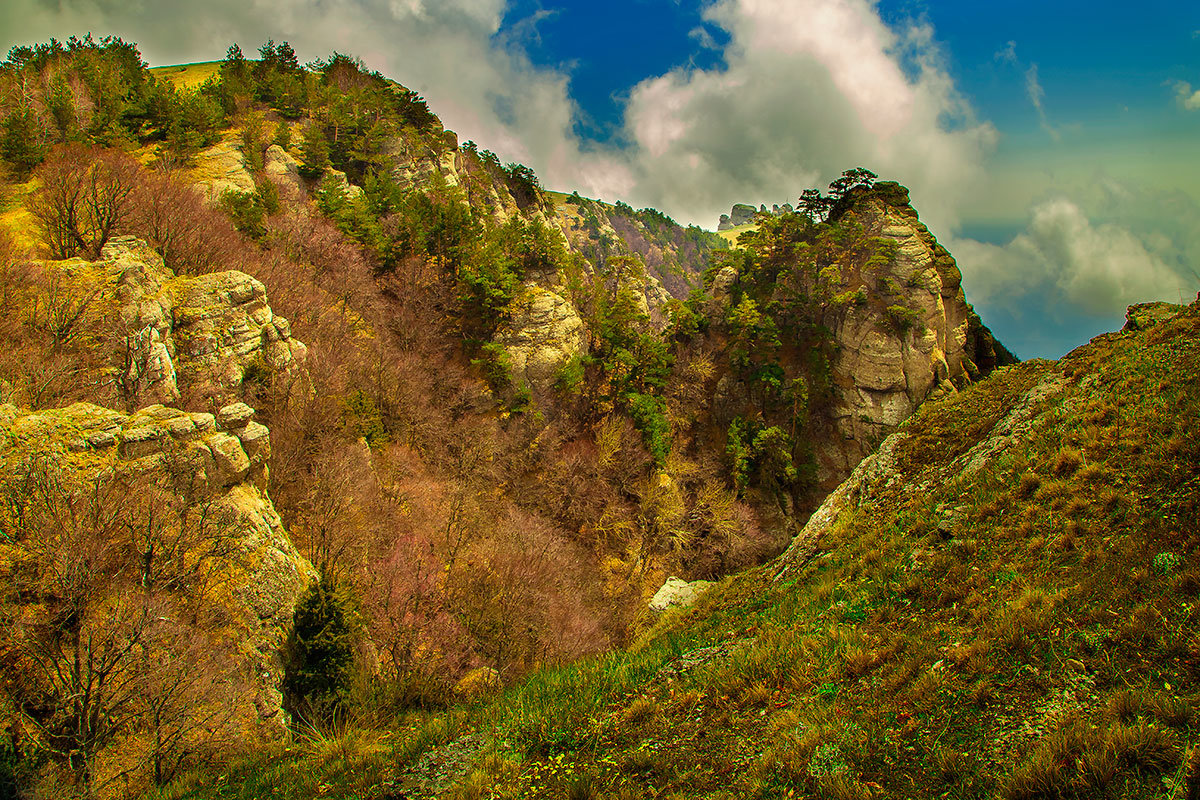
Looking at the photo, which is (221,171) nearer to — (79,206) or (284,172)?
(284,172)

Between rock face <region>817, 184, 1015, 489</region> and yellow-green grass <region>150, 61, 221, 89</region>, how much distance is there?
77.6m

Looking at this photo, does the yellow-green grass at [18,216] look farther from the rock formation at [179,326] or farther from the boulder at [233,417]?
the boulder at [233,417]

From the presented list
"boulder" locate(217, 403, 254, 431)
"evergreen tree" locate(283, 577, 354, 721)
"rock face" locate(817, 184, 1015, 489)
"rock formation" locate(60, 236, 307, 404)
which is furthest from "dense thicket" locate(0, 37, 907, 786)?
"boulder" locate(217, 403, 254, 431)

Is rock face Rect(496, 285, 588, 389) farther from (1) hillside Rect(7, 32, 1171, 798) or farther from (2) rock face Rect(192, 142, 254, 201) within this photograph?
(2) rock face Rect(192, 142, 254, 201)

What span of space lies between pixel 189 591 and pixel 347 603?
4.48 meters

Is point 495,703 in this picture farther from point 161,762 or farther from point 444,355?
point 444,355

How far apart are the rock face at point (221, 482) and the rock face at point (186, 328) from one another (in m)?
5.59

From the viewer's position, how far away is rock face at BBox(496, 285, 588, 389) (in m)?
40.6

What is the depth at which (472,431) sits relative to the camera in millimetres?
35188

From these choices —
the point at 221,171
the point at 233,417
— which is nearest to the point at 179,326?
the point at 233,417

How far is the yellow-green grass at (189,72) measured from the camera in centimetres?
5756

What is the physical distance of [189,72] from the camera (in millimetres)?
62125

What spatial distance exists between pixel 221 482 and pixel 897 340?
45.9m

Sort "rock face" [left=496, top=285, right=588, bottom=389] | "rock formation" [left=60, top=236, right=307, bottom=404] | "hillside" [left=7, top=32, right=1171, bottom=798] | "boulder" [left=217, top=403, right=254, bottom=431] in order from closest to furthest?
"hillside" [left=7, top=32, right=1171, bottom=798], "boulder" [left=217, top=403, right=254, bottom=431], "rock formation" [left=60, top=236, right=307, bottom=404], "rock face" [left=496, top=285, right=588, bottom=389]
